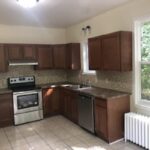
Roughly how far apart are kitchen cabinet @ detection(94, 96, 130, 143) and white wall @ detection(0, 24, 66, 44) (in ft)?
9.67

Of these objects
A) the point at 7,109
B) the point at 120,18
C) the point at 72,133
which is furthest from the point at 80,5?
the point at 7,109

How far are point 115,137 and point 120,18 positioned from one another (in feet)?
8.01

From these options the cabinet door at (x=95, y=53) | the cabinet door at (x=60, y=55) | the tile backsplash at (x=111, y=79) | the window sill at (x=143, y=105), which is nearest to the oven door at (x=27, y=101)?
the cabinet door at (x=60, y=55)

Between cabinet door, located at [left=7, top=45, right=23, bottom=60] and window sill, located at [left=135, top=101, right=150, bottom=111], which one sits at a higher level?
cabinet door, located at [left=7, top=45, right=23, bottom=60]

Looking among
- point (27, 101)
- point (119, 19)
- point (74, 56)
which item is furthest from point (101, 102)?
point (27, 101)

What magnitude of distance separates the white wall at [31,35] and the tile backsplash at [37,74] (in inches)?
32.3

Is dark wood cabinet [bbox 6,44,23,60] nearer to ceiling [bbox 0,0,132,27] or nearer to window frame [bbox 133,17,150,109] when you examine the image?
ceiling [bbox 0,0,132,27]

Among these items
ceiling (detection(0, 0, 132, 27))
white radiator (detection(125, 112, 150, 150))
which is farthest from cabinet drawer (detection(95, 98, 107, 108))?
ceiling (detection(0, 0, 132, 27))

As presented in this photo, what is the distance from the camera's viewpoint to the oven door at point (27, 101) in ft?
15.0

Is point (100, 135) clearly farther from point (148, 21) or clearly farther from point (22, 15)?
point (22, 15)

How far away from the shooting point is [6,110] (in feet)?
14.6

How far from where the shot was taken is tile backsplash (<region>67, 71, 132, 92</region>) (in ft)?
12.1

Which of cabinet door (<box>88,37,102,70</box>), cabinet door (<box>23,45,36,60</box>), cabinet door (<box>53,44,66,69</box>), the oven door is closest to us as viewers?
cabinet door (<box>88,37,102,70</box>)

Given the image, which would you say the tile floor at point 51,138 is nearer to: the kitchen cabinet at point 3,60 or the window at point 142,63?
the window at point 142,63
